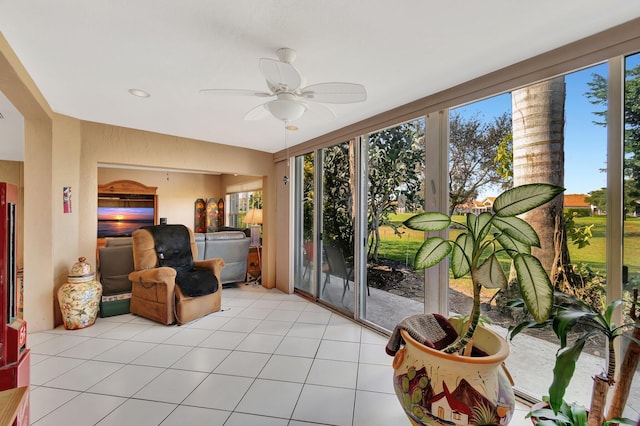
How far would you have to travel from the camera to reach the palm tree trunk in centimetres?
179

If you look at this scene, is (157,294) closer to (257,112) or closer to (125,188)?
(257,112)

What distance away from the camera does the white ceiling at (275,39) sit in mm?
1399

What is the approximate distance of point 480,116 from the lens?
7.22ft

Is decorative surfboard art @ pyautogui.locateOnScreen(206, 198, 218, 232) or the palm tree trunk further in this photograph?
decorative surfboard art @ pyautogui.locateOnScreen(206, 198, 218, 232)

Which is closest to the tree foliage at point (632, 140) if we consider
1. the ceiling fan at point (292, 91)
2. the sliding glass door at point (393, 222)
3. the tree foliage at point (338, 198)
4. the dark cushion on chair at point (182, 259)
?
the sliding glass door at point (393, 222)

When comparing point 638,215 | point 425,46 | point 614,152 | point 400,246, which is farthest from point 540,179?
point 400,246

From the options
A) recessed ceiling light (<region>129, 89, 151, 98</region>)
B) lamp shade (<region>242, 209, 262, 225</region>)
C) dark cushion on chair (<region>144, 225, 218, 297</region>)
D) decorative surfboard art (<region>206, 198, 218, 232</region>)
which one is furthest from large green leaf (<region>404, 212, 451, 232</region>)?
decorative surfboard art (<region>206, 198, 218, 232</region>)

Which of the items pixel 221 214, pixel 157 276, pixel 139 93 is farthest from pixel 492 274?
pixel 221 214

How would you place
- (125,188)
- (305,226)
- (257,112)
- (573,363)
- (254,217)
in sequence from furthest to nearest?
(125,188), (254,217), (305,226), (257,112), (573,363)

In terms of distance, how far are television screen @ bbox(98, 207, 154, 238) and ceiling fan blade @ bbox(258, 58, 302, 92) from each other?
709 centimetres

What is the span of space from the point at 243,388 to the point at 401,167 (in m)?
2.36

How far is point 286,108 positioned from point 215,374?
208 centimetres

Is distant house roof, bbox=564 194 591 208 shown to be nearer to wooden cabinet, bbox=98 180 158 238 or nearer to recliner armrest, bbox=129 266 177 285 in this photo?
recliner armrest, bbox=129 266 177 285

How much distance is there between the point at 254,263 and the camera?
5.27m
